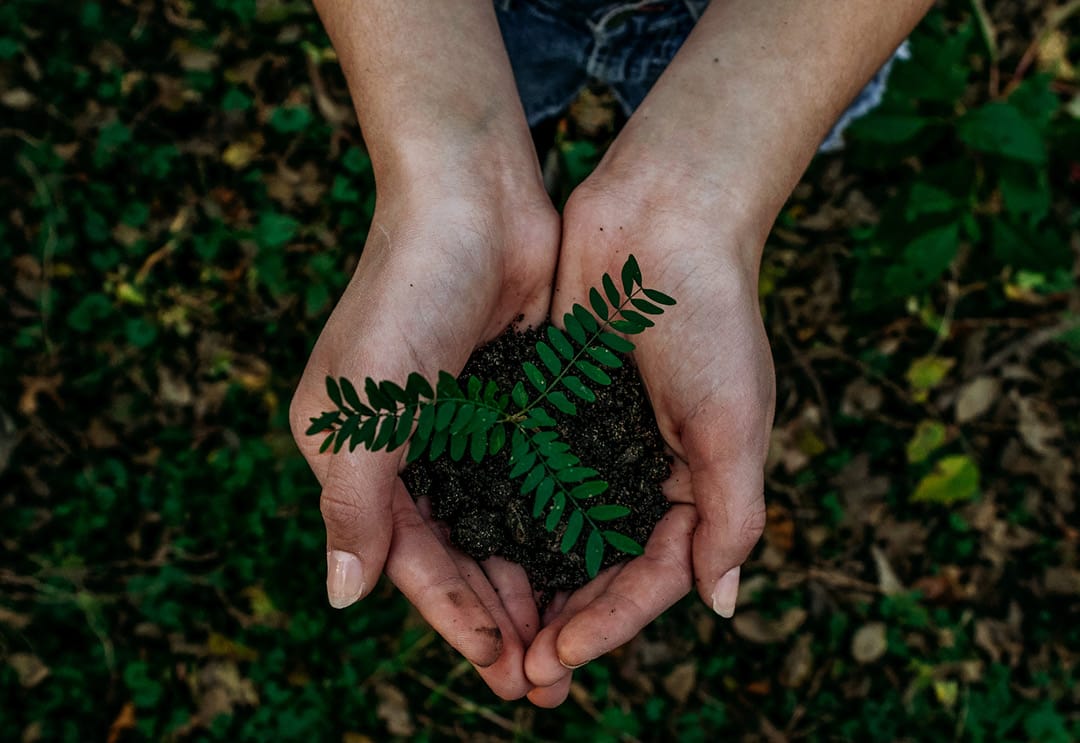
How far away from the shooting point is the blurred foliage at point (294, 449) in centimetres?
366

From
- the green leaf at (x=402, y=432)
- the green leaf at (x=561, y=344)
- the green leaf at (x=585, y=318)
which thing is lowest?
the green leaf at (x=561, y=344)

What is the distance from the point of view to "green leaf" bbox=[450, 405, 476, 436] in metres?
1.91

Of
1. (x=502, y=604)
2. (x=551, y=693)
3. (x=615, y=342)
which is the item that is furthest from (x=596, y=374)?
(x=551, y=693)

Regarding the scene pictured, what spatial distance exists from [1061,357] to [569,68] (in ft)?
8.41

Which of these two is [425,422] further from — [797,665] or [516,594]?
[797,665]

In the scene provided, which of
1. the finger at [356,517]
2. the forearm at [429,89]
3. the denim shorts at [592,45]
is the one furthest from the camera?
the denim shorts at [592,45]

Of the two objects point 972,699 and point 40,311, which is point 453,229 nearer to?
point 40,311

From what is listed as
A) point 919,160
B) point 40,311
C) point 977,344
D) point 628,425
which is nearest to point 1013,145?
point 919,160

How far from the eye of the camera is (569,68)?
330 centimetres

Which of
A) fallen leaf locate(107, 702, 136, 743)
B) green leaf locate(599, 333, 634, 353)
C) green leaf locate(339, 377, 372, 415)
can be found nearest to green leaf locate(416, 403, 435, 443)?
green leaf locate(339, 377, 372, 415)

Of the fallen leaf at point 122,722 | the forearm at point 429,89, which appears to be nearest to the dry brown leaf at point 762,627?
the forearm at point 429,89

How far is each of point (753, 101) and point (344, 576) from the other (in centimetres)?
180

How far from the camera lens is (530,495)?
2.52 metres

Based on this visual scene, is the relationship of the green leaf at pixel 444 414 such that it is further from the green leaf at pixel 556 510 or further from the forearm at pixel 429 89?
the forearm at pixel 429 89
